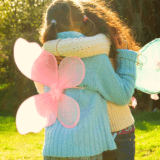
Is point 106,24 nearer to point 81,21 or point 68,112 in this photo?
point 81,21

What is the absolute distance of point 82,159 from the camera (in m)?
1.34

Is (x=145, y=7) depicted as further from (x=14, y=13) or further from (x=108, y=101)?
(x=108, y=101)

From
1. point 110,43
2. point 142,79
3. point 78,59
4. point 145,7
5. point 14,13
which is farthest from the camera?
point 14,13

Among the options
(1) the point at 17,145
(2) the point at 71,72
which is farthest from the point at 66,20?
(1) the point at 17,145

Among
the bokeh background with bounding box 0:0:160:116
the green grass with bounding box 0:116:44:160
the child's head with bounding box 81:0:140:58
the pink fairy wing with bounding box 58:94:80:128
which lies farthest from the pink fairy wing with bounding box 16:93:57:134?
the bokeh background with bounding box 0:0:160:116

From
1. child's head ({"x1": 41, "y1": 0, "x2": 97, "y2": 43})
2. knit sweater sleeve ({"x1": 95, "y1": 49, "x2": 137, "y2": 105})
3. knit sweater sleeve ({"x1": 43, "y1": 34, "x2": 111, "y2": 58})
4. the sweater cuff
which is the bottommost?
knit sweater sleeve ({"x1": 95, "y1": 49, "x2": 137, "y2": 105})

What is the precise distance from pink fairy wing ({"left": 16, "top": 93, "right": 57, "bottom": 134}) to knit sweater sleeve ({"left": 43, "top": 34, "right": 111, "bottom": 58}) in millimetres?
291

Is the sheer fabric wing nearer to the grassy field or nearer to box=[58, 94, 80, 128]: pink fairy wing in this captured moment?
box=[58, 94, 80, 128]: pink fairy wing

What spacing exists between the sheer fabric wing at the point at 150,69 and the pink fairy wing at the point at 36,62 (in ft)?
3.50

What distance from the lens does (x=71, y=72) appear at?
1494 millimetres

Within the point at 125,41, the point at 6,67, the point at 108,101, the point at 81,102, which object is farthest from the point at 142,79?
the point at 6,67

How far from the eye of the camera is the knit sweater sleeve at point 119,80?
1.47 m

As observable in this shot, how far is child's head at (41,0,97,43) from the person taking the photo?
5.11ft

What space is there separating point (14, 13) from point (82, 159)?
1212 centimetres
